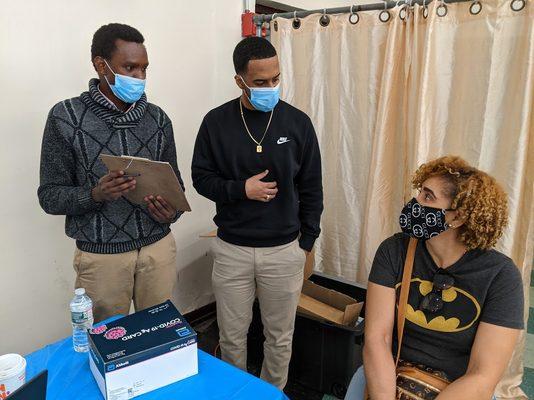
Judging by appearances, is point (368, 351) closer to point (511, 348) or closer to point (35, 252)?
point (511, 348)

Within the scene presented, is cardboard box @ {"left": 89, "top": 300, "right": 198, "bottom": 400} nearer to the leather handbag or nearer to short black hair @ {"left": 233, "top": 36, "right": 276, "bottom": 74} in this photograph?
the leather handbag

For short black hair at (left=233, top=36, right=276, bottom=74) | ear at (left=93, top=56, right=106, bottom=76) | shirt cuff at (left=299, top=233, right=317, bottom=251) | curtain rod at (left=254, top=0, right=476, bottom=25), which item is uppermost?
curtain rod at (left=254, top=0, right=476, bottom=25)

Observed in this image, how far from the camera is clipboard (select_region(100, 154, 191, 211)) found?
1.30m

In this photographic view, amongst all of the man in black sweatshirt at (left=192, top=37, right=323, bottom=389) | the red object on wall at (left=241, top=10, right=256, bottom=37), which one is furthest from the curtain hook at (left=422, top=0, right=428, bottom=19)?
the red object on wall at (left=241, top=10, right=256, bottom=37)

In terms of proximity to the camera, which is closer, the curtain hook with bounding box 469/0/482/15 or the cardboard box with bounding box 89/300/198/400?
the cardboard box with bounding box 89/300/198/400

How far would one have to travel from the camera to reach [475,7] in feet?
5.90

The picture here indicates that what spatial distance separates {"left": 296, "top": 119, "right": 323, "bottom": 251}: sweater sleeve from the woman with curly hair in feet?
1.42

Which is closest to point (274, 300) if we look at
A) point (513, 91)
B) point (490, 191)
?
point (490, 191)

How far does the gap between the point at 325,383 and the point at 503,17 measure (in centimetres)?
185

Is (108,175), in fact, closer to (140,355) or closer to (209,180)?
(209,180)

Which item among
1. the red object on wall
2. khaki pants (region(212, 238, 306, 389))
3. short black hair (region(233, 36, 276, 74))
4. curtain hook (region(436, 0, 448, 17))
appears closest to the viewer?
short black hair (region(233, 36, 276, 74))

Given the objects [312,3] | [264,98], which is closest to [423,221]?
[264,98]

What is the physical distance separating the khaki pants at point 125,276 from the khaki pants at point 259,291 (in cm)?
22

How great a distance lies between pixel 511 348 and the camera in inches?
46.9
